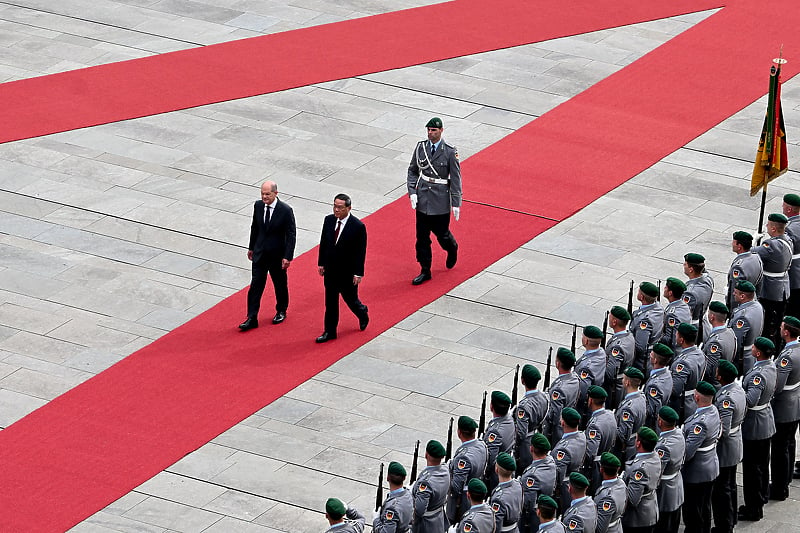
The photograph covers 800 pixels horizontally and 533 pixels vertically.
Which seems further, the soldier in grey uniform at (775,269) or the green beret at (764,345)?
the soldier in grey uniform at (775,269)

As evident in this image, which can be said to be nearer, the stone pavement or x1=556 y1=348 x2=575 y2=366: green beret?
x1=556 y1=348 x2=575 y2=366: green beret

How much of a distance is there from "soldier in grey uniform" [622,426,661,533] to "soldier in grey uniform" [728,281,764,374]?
2.33 meters

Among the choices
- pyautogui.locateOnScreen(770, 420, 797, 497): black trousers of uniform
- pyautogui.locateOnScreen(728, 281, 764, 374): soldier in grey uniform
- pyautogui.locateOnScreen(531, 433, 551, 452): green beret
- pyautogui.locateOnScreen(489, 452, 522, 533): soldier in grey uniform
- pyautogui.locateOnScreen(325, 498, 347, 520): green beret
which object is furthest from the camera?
pyautogui.locateOnScreen(728, 281, 764, 374): soldier in grey uniform

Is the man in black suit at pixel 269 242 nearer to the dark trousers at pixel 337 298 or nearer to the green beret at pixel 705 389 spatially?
the dark trousers at pixel 337 298

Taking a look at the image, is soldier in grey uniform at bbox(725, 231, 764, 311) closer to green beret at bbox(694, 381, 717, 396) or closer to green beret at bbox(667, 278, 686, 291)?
green beret at bbox(667, 278, 686, 291)

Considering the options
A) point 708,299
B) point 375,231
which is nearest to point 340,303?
point 375,231

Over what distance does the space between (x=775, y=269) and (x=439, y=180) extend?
3.42 meters

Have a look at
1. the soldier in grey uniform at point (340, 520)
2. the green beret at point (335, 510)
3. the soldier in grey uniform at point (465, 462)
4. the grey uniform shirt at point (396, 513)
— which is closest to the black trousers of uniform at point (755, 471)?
the soldier in grey uniform at point (465, 462)

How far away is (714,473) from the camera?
41.4 feet

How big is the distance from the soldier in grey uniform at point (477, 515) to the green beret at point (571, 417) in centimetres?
102

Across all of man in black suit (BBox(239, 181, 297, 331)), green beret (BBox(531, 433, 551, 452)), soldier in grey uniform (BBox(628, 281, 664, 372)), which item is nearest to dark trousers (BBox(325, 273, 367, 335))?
man in black suit (BBox(239, 181, 297, 331))

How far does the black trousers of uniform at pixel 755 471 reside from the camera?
43.7 ft

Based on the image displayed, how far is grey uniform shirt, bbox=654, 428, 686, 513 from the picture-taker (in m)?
12.2

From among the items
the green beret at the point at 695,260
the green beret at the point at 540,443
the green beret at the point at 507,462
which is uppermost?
the green beret at the point at 695,260
